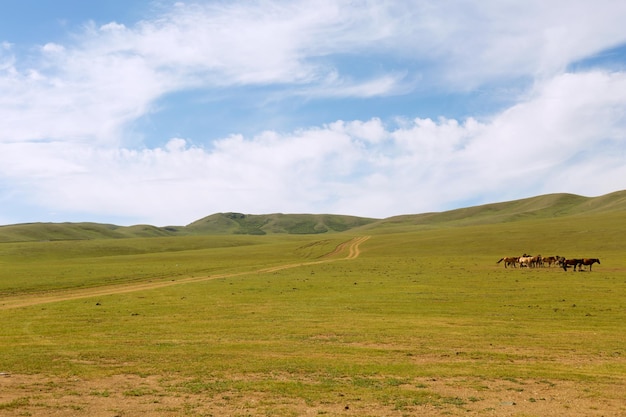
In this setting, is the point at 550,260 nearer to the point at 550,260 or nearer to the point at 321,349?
the point at 550,260

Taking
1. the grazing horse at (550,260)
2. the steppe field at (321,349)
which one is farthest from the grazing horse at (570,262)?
the steppe field at (321,349)

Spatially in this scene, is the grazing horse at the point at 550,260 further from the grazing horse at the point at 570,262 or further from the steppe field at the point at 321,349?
the steppe field at the point at 321,349

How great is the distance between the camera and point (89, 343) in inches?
772

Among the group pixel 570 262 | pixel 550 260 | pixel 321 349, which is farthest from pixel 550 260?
pixel 321 349

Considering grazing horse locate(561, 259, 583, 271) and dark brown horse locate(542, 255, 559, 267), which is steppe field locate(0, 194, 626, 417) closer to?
grazing horse locate(561, 259, 583, 271)

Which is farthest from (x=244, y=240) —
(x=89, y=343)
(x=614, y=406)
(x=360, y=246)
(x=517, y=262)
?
(x=614, y=406)

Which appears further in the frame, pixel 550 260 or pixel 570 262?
pixel 550 260

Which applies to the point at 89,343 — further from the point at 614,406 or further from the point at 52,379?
the point at 614,406

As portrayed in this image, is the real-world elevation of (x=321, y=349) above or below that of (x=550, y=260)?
below

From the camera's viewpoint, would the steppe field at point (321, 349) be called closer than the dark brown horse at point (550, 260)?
Yes

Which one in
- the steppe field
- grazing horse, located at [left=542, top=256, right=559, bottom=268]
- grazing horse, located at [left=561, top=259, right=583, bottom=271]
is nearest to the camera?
the steppe field

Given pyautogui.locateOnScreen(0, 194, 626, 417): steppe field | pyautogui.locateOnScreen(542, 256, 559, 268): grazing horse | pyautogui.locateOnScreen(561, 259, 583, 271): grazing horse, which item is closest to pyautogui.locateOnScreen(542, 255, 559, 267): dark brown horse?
pyautogui.locateOnScreen(542, 256, 559, 268): grazing horse

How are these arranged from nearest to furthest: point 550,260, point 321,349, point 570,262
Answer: point 321,349, point 570,262, point 550,260

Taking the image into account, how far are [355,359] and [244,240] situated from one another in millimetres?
139079
